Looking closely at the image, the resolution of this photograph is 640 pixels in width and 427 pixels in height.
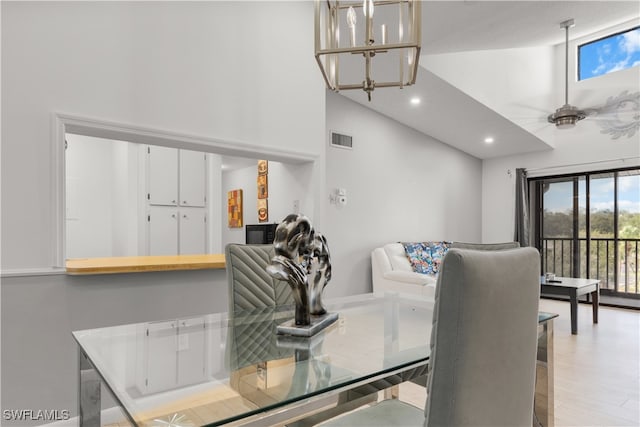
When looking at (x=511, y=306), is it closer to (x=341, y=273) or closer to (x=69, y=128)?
(x=69, y=128)

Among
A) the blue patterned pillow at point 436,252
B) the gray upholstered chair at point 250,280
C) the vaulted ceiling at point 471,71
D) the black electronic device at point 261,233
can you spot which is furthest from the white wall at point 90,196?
the blue patterned pillow at point 436,252

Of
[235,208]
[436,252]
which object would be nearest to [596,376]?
[436,252]

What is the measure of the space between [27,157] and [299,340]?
1879 millimetres

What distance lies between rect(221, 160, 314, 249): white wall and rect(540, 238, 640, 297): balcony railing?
457 centimetres

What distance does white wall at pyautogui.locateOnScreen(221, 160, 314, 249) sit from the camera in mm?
3486

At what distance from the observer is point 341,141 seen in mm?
4750

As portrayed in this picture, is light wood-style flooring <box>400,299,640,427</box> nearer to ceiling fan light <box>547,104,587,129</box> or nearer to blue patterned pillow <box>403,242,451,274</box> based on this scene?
blue patterned pillow <box>403,242,451,274</box>

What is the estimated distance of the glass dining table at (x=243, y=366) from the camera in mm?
904

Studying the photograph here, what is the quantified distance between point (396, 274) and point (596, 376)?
6.76ft

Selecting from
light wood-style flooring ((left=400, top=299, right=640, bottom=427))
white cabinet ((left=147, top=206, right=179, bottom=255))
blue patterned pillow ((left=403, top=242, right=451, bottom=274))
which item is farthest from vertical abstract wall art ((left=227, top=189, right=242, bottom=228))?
light wood-style flooring ((left=400, top=299, right=640, bottom=427))

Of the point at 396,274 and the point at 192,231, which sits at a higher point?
the point at 192,231

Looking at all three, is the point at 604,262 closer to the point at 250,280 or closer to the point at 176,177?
the point at 250,280

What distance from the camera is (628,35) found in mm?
5699

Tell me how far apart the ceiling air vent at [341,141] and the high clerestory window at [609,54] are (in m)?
4.12
